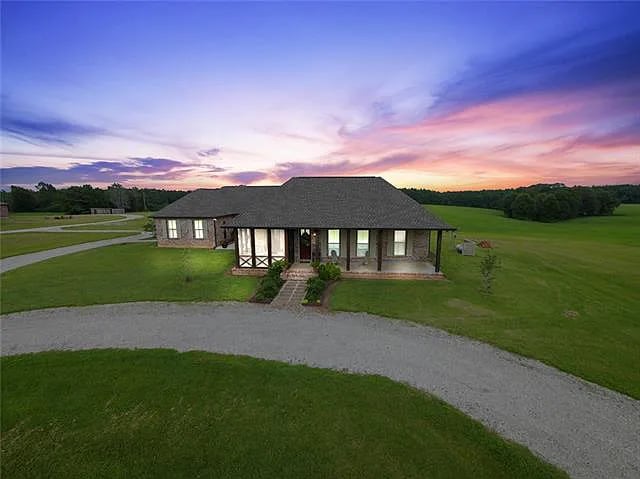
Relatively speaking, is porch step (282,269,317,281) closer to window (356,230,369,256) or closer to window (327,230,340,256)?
window (327,230,340,256)

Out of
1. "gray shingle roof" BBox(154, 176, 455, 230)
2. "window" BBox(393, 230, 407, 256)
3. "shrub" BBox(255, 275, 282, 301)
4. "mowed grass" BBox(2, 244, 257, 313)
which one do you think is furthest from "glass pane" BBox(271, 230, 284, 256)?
"window" BBox(393, 230, 407, 256)

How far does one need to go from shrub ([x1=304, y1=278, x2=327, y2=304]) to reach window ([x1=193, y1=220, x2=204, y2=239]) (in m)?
18.1

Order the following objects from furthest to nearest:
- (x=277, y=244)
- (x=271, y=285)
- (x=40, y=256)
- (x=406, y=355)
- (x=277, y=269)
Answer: (x=40, y=256) → (x=277, y=244) → (x=277, y=269) → (x=271, y=285) → (x=406, y=355)

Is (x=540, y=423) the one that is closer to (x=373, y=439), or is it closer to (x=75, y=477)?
(x=373, y=439)

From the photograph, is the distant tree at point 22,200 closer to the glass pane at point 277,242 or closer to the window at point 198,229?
the window at point 198,229

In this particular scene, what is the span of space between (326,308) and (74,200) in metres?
106

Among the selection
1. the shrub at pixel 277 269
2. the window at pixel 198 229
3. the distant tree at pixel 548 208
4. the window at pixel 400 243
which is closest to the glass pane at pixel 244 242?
the shrub at pixel 277 269

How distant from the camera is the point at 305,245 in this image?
69.5 feet

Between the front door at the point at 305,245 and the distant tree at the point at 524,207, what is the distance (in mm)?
73087

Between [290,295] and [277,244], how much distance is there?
6459 mm

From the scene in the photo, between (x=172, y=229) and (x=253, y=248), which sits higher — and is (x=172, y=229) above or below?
above

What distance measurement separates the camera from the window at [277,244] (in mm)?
20875

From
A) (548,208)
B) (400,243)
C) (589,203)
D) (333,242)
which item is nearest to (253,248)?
(333,242)

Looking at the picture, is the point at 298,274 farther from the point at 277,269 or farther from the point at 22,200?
the point at 22,200
